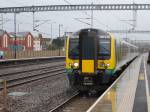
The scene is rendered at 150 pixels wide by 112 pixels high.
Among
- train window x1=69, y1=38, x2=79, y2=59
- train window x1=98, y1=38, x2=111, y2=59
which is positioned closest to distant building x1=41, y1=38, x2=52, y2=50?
train window x1=69, y1=38, x2=79, y2=59

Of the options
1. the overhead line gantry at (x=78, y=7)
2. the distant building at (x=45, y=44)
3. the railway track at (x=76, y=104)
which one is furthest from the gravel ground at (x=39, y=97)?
the distant building at (x=45, y=44)

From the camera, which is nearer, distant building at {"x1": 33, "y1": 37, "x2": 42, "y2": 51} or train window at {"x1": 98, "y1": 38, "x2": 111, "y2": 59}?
train window at {"x1": 98, "y1": 38, "x2": 111, "y2": 59}

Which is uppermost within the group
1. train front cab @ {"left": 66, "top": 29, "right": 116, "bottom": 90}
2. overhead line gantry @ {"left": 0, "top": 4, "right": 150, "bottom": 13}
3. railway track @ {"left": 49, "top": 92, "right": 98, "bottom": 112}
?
overhead line gantry @ {"left": 0, "top": 4, "right": 150, "bottom": 13}

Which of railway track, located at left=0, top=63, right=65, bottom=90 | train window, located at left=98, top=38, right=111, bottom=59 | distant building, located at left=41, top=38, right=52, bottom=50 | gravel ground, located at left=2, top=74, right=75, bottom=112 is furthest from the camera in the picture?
distant building, located at left=41, top=38, right=52, bottom=50

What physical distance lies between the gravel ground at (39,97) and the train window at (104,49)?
2242mm

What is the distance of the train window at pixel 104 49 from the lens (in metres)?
16.8

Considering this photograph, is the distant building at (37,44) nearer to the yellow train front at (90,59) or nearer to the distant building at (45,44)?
the distant building at (45,44)

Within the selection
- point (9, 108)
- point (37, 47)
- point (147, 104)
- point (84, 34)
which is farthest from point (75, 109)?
point (37, 47)

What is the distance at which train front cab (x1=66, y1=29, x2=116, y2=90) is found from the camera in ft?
53.8

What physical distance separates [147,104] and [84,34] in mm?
6238

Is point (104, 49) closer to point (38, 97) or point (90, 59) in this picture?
point (90, 59)

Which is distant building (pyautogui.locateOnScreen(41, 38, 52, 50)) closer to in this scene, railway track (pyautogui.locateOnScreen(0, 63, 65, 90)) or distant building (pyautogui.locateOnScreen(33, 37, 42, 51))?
distant building (pyautogui.locateOnScreen(33, 37, 42, 51))

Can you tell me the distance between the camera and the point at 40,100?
15.5 meters

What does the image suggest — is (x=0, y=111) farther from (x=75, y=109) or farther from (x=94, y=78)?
(x=94, y=78)
